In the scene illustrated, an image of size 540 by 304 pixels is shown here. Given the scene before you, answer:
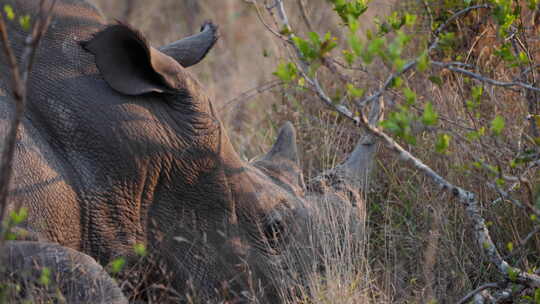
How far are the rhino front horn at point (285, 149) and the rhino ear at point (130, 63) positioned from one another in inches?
32.6

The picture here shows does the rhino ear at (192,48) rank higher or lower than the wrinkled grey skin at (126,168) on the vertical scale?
higher

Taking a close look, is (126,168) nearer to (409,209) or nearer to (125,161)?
(125,161)

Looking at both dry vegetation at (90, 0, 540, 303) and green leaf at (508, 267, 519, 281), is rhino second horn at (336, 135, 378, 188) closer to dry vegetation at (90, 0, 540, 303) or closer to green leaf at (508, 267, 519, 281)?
dry vegetation at (90, 0, 540, 303)

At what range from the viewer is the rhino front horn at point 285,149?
3.83 meters

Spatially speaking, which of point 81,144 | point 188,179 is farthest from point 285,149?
point 81,144

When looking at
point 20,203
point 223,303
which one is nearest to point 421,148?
point 223,303

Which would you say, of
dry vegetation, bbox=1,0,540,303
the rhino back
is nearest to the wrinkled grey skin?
the rhino back

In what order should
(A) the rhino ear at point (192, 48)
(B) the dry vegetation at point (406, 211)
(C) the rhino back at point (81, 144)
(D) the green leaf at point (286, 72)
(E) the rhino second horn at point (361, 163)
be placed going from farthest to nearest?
(E) the rhino second horn at point (361, 163)
(A) the rhino ear at point (192, 48)
(B) the dry vegetation at point (406, 211)
(C) the rhino back at point (81, 144)
(D) the green leaf at point (286, 72)

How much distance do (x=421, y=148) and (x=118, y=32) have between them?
195 cm

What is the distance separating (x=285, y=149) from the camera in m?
3.86

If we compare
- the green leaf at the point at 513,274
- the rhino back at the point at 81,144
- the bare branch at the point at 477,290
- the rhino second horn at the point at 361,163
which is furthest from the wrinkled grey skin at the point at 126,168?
the green leaf at the point at 513,274

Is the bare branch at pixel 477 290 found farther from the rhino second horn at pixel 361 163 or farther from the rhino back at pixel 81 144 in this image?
the rhino back at pixel 81 144

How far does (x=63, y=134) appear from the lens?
9.85 feet

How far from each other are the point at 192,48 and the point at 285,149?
0.68 m
